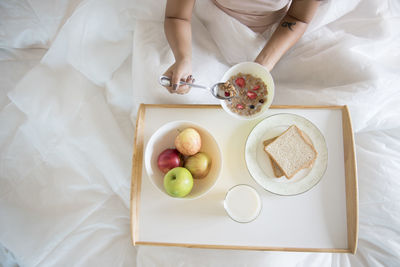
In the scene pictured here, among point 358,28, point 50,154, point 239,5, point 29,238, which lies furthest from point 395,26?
point 29,238

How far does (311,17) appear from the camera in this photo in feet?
2.95

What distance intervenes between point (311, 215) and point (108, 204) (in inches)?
29.6

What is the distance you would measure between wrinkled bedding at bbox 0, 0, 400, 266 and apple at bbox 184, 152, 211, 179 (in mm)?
251

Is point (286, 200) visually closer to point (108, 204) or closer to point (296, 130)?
point (296, 130)

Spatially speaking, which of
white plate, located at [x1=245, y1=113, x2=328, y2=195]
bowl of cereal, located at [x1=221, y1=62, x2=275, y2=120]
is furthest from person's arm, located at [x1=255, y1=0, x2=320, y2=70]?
white plate, located at [x1=245, y1=113, x2=328, y2=195]

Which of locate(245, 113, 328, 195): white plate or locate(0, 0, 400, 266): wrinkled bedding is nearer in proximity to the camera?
locate(245, 113, 328, 195): white plate

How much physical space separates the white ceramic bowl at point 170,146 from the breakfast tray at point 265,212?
0.13 ft

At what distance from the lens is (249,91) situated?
0.82m

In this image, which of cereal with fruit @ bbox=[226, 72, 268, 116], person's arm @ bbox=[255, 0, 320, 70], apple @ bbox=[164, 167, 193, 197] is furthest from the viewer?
person's arm @ bbox=[255, 0, 320, 70]

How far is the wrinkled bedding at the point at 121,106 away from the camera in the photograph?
0.91 m

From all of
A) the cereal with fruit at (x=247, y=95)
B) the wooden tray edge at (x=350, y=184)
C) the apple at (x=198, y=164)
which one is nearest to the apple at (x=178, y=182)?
the apple at (x=198, y=164)

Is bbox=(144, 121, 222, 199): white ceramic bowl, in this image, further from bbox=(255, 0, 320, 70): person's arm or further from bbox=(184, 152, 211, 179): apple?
bbox=(255, 0, 320, 70): person's arm

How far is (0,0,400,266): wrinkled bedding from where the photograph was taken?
914 mm

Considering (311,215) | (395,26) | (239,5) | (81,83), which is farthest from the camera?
(81,83)
